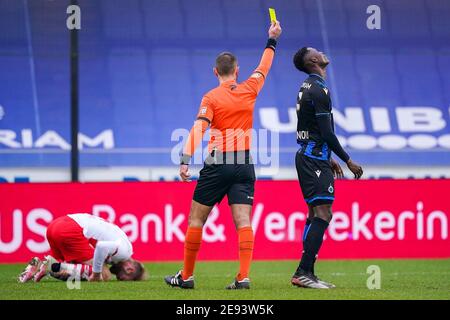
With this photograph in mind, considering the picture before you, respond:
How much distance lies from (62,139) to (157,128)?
6.11 ft

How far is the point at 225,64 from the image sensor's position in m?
8.99

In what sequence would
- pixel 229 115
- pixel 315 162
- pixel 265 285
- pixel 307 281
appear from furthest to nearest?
1. pixel 265 285
2. pixel 315 162
3. pixel 307 281
4. pixel 229 115

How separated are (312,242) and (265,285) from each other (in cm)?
88

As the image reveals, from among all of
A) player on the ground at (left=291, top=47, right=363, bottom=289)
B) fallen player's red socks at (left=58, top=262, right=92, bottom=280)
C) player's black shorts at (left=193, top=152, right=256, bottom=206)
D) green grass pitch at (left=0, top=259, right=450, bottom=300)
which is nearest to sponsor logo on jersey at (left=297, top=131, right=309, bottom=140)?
player on the ground at (left=291, top=47, right=363, bottom=289)

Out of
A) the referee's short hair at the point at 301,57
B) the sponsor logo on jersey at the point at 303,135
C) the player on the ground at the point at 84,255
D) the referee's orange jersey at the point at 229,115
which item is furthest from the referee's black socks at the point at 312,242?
the player on the ground at the point at 84,255

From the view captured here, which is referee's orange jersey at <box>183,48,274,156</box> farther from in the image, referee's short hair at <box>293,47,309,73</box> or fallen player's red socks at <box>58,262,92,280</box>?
fallen player's red socks at <box>58,262,92,280</box>

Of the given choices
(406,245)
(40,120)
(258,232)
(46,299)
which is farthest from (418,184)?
(40,120)

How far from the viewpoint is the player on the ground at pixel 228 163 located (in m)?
8.96

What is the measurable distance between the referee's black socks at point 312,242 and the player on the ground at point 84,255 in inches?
78.6

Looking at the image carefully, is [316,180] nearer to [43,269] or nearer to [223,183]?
[223,183]

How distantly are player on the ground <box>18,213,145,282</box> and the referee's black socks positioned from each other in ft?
6.55

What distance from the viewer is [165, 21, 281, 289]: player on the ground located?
8961 millimetres

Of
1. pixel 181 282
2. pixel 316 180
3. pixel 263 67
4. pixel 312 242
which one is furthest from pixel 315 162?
pixel 181 282
